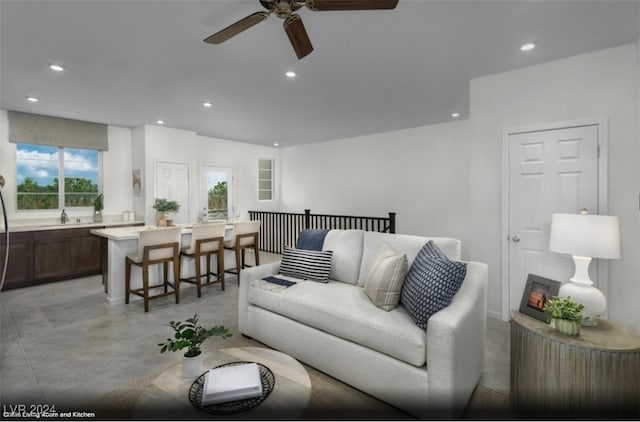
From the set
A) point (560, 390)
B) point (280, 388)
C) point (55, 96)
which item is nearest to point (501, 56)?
point (560, 390)

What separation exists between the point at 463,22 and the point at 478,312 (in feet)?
7.08

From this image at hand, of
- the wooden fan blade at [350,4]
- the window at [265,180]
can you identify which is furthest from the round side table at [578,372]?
the window at [265,180]

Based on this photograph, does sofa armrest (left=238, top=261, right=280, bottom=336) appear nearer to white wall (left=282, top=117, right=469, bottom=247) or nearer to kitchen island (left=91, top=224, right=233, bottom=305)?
kitchen island (left=91, top=224, right=233, bottom=305)

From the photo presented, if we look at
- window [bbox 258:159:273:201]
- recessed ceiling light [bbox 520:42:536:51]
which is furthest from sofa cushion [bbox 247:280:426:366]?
window [bbox 258:159:273:201]

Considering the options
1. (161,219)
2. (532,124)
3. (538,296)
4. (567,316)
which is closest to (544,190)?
(532,124)

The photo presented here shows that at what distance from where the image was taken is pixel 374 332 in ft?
6.40

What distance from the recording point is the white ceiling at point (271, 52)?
2193 millimetres

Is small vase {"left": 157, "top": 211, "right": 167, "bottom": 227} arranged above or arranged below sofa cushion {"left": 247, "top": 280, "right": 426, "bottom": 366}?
above

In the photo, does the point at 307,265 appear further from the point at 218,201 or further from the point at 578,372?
the point at 218,201

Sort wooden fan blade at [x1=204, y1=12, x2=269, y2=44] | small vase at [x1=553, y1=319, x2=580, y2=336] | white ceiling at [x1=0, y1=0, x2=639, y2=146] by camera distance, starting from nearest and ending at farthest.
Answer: small vase at [x1=553, y1=319, x2=580, y2=336] < wooden fan blade at [x1=204, y1=12, x2=269, y2=44] < white ceiling at [x1=0, y1=0, x2=639, y2=146]

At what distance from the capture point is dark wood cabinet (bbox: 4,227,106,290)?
4328mm

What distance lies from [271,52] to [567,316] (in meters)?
2.96

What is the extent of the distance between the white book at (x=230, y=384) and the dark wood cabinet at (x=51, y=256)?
11.1ft

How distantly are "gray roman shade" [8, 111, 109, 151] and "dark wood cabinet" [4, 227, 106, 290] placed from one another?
1477 millimetres
